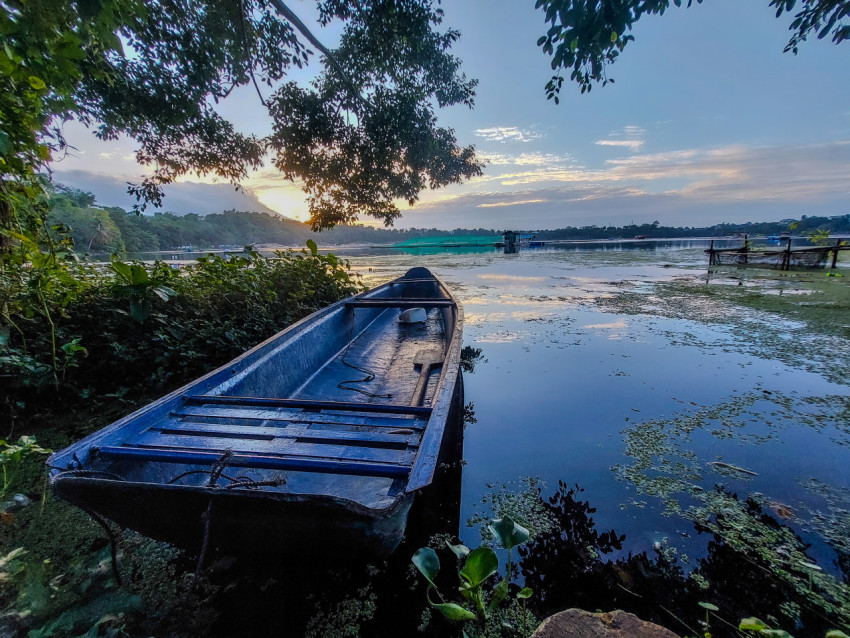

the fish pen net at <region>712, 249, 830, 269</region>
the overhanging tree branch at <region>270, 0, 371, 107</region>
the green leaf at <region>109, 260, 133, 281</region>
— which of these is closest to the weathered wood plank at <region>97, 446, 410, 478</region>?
the green leaf at <region>109, 260, 133, 281</region>

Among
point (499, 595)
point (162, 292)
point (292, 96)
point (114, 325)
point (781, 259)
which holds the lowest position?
point (499, 595)

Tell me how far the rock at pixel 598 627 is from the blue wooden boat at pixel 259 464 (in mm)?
557

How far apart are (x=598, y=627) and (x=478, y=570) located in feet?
1.32

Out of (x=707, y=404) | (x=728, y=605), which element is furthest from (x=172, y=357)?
(x=707, y=404)

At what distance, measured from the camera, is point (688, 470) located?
228 centimetres

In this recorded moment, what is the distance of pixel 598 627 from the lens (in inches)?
41.6

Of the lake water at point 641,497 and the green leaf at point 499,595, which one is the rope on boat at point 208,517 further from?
the green leaf at point 499,595

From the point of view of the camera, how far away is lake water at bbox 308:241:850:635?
5.65 feet

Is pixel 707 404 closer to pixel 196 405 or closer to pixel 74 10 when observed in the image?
pixel 196 405

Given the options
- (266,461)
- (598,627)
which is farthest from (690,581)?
(266,461)

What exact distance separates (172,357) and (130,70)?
518 cm

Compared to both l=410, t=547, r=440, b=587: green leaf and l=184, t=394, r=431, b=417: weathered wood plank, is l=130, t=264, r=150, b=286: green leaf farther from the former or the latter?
l=410, t=547, r=440, b=587: green leaf

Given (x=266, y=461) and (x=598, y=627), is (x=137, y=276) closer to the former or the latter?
(x=266, y=461)

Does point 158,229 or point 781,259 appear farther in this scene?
point 158,229
